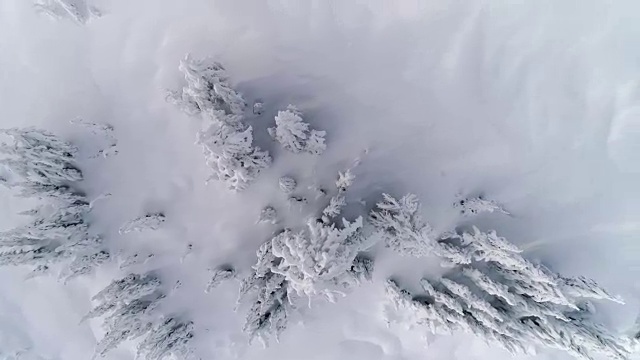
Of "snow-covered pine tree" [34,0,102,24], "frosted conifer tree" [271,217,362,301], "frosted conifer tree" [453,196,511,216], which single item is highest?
"frosted conifer tree" [453,196,511,216]

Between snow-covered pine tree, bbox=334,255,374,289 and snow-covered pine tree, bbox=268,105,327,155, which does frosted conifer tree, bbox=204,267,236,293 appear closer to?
snow-covered pine tree, bbox=334,255,374,289

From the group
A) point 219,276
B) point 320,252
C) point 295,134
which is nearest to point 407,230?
point 320,252

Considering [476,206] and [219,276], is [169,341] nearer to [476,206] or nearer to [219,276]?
[219,276]

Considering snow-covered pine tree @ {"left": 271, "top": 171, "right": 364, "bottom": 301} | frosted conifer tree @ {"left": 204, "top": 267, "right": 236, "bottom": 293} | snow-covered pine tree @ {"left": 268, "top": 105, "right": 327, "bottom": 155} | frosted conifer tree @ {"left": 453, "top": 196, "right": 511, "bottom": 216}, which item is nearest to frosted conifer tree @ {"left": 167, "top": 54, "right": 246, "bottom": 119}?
snow-covered pine tree @ {"left": 268, "top": 105, "right": 327, "bottom": 155}

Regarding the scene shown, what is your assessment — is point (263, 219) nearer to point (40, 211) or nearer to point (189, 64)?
point (189, 64)

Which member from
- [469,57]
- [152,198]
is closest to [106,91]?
[152,198]

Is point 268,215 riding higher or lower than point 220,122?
lower

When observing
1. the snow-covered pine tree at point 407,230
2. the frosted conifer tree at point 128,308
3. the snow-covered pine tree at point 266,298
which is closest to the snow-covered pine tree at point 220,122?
the snow-covered pine tree at point 266,298
